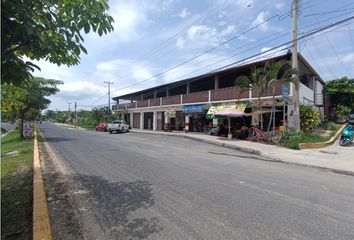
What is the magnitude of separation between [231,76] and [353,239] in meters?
26.9

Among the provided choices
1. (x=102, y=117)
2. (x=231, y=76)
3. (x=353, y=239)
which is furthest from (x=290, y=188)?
(x=102, y=117)

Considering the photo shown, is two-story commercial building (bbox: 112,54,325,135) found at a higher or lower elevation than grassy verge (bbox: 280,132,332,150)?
higher

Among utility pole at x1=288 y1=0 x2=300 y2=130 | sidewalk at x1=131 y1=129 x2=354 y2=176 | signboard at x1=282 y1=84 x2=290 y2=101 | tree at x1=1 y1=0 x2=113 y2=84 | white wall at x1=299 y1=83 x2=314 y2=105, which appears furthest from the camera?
white wall at x1=299 y1=83 x2=314 y2=105

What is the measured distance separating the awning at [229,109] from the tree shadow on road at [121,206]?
1589 cm

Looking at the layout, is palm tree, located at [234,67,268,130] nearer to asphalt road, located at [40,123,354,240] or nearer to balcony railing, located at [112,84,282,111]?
balcony railing, located at [112,84,282,111]

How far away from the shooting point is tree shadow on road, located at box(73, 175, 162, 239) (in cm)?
413

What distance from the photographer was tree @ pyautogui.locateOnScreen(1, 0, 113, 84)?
10.2 ft

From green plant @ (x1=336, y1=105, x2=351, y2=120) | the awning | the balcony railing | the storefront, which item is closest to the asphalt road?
the awning

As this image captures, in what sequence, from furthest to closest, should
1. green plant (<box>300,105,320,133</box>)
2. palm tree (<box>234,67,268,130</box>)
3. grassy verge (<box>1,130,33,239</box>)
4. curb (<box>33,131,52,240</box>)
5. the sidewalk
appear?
1. green plant (<box>300,105,320,133</box>)
2. palm tree (<box>234,67,268,130</box>)
3. the sidewalk
4. grassy verge (<box>1,130,33,239</box>)
5. curb (<box>33,131,52,240</box>)

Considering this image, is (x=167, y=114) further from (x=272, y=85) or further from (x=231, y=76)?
(x=272, y=85)

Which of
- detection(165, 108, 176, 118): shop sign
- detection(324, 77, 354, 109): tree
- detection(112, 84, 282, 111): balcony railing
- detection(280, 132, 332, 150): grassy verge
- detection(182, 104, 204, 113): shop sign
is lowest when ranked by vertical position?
detection(280, 132, 332, 150): grassy verge

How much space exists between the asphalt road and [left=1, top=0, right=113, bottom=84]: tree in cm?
237

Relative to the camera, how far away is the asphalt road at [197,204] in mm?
4152

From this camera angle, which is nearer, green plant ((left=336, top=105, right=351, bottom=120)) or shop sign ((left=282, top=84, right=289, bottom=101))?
shop sign ((left=282, top=84, right=289, bottom=101))
